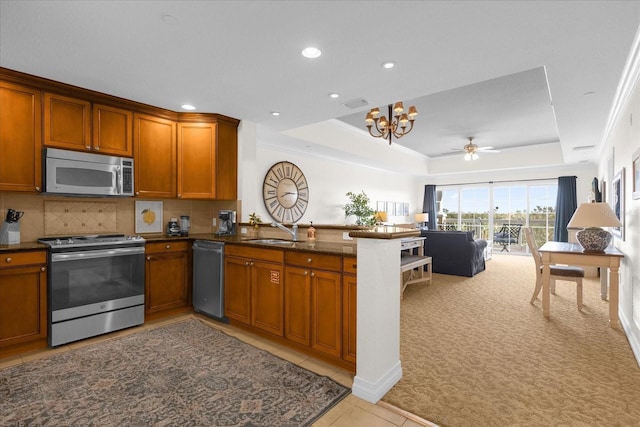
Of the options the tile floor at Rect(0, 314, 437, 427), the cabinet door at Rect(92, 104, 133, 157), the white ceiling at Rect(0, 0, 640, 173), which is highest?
the white ceiling at Rect(0, 0, 640, 173)

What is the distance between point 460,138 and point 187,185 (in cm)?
604

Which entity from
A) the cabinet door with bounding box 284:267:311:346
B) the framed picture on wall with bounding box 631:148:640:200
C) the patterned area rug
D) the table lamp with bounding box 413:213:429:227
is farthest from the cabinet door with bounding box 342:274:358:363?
the table lamp with bounding box 413:213:429:227

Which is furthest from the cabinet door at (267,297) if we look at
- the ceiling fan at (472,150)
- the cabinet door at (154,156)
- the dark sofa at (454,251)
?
the ceiling fan at (472,150)

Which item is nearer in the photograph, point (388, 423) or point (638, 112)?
point (388, 423)

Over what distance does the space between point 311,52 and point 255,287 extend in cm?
215

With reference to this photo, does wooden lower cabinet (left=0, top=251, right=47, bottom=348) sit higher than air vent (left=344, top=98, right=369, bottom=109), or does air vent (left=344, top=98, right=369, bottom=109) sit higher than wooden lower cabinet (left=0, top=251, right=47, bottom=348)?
air vent (left=344, top=98, right=369, bottom=109)

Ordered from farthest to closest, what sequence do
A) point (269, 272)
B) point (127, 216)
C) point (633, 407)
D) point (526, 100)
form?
point (526, 100)
point (127, 216)
point (269, 272)
point (633, 407)

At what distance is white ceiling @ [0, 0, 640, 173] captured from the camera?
1.94 m

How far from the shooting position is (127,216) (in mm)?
3922

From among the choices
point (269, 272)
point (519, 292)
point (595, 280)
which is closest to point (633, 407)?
point (269, 272)

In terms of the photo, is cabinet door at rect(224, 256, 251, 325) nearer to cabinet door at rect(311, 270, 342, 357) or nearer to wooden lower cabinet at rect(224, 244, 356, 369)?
wooden lower cabinet at rect(224, 244, 356, 369)

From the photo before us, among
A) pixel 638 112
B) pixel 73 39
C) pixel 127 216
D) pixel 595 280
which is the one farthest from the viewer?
pixel 595 280

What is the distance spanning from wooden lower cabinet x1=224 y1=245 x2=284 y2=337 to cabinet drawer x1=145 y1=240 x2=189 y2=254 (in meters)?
0.78

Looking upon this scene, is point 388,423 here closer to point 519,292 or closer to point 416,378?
point 416,378
